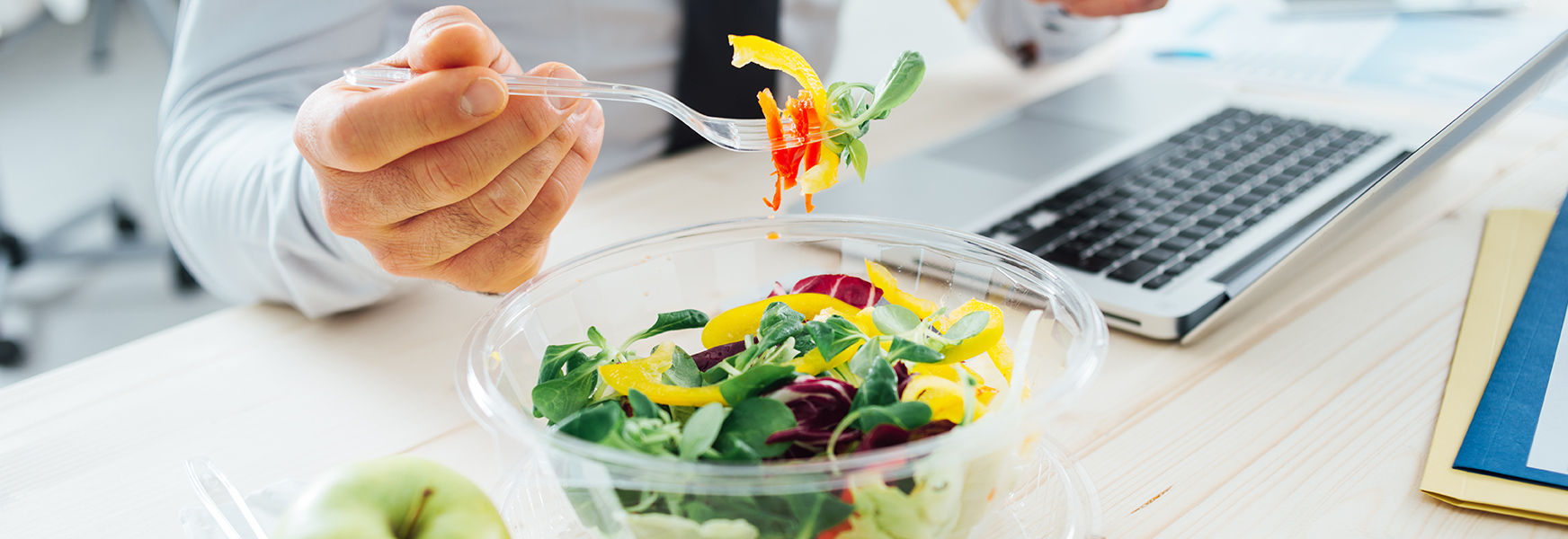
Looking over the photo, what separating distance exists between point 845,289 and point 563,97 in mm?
231

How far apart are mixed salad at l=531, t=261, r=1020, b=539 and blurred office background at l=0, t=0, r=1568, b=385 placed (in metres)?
0.76

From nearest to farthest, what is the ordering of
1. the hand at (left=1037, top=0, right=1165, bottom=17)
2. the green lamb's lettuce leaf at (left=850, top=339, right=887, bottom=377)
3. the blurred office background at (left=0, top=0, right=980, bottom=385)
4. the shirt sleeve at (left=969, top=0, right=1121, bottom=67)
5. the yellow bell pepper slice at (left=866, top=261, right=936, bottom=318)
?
the green lamb's lettuce leaf at (left=850, top=339, right=887, bottom=377) → the yellow bell pepper slice at (left=866, top=261, right=936, bottom=318) → the hand at (left=1037, top=0, right=1165, bottom=17) → the shirt sleeve at (left=969, top=0, right=1121, bottom=67) → the blurred office background at (left=0, top=0, right=980, bottom=385)

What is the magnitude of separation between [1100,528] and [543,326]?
341mm

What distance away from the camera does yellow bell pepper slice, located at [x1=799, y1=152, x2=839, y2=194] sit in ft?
1.83

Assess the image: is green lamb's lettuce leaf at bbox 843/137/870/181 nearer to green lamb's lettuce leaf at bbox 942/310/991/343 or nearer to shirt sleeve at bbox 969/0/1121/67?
green lamb's lettuce leaf at bbox 942/310/991/343

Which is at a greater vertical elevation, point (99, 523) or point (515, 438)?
point (515, 438)

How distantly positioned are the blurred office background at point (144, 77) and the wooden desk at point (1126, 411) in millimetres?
373

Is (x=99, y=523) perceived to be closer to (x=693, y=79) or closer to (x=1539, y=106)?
(x=693, y=79)

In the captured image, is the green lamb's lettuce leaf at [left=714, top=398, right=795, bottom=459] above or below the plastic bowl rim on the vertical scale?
below

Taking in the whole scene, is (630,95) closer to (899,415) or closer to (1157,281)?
(899,415)

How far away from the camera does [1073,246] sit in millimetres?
764

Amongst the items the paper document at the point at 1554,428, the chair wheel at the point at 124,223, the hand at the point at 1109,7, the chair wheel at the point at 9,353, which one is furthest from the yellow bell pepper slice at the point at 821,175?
the chair wheel at the point at 124,223

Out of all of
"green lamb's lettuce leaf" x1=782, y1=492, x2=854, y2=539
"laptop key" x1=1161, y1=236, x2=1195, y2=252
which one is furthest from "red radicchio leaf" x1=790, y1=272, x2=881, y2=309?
"laptop key" x1=1161, y1=236, x2=1195, y2=252

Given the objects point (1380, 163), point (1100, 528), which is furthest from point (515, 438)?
point (1380, 163)
